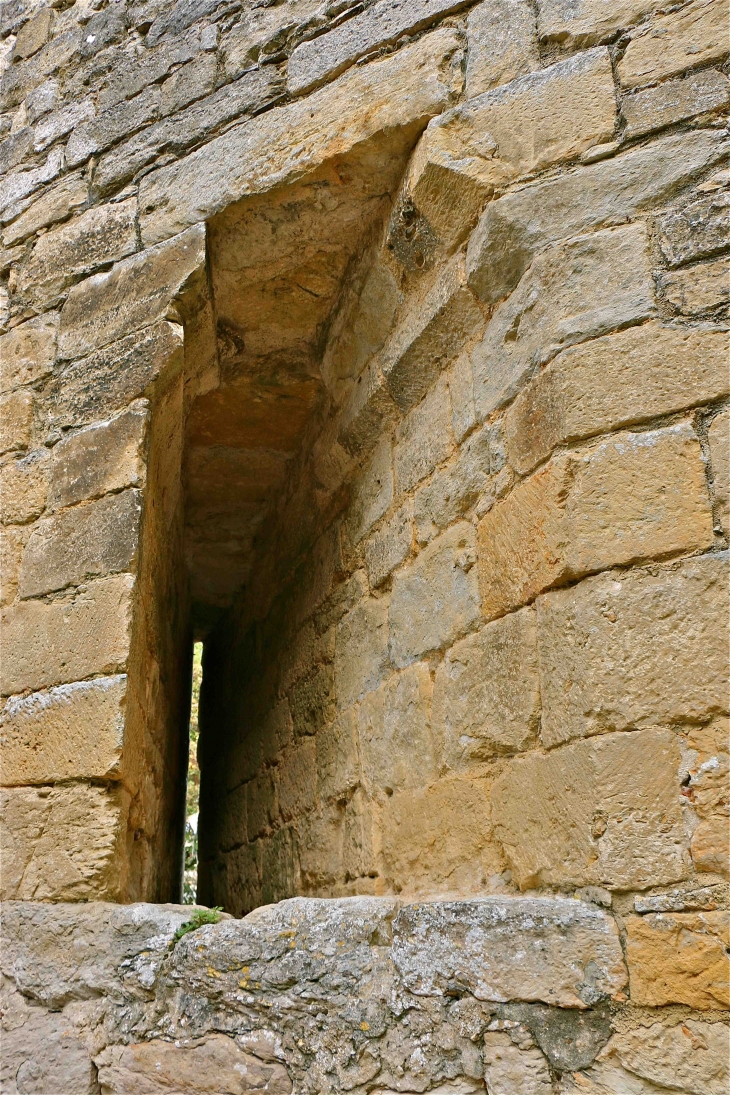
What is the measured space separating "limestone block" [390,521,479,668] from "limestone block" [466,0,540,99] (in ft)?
3.86

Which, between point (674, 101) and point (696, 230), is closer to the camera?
point (696, 230)

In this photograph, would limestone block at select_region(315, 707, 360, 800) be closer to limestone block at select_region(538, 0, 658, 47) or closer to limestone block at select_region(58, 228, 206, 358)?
limestone block at select_region(58, 228, 206, 358)

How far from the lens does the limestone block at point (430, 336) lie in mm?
2404

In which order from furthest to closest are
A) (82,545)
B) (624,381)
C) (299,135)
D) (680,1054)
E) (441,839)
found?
(299,135)
(82,545)
(441,839)
(624,381)
(680,1054)

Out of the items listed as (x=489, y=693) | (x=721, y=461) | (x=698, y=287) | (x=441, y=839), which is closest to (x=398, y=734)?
(x=441, y=839)

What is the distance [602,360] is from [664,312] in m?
0.16

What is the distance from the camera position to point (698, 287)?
76.5 inches

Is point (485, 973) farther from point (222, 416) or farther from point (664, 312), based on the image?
point (222, 416)

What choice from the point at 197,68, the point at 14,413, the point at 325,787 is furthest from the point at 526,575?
the point at 197,68

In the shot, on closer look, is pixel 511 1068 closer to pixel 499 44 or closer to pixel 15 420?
pixel 15 420

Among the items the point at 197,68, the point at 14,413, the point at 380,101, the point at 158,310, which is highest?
the point at 197,68

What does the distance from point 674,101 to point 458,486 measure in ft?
3.32

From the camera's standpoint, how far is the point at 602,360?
6.46ft

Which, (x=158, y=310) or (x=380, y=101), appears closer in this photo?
(x=380, y=101)
